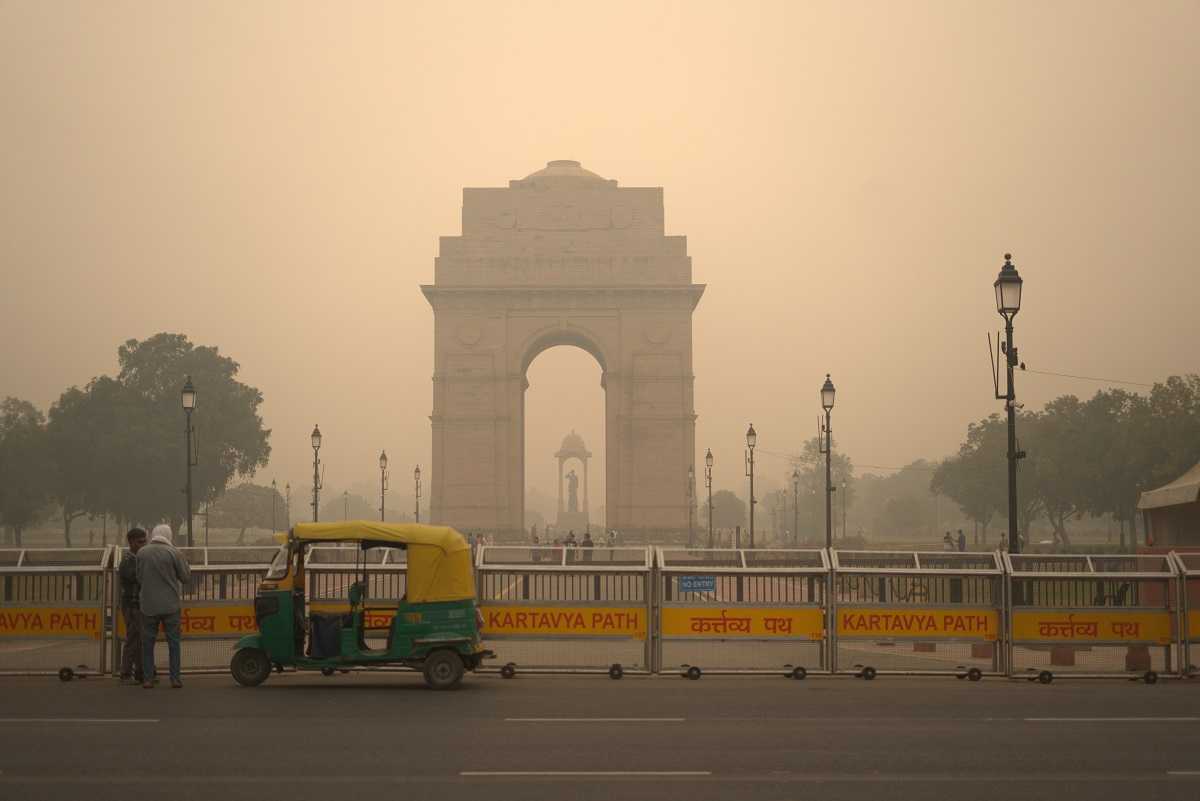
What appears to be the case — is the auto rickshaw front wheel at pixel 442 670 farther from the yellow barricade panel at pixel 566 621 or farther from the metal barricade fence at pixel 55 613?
the metal barricade fence at pixel 55 613

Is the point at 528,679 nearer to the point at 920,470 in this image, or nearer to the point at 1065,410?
the point at 1065,410

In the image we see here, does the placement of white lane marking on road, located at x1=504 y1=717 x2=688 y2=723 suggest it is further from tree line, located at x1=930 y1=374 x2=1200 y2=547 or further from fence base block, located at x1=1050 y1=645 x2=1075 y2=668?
tree line, located at x1=930 y1=374 x2=1200 y2=547

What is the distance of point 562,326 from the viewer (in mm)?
65375

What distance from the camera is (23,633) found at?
1541 centimetres

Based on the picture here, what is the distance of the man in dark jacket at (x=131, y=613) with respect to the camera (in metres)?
14.2

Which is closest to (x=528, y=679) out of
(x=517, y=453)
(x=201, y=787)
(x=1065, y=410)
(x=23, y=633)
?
(x=23, y=633)

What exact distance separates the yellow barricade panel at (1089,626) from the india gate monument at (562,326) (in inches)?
1921

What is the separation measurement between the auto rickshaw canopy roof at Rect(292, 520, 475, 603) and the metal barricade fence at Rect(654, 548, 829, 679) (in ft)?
8.35

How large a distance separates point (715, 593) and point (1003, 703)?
3.62 metres

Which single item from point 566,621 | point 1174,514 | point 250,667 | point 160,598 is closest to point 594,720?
point 566,621

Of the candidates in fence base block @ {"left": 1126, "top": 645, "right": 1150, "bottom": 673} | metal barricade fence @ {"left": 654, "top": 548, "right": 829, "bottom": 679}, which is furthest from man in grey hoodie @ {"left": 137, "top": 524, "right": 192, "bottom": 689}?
fence base block @ {"left": 1126, "top": 645, "right": 1150, "bottom": 673}

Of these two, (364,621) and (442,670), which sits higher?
(364,621)

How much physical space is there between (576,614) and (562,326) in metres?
50.2

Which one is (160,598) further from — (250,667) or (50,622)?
(50,622)
